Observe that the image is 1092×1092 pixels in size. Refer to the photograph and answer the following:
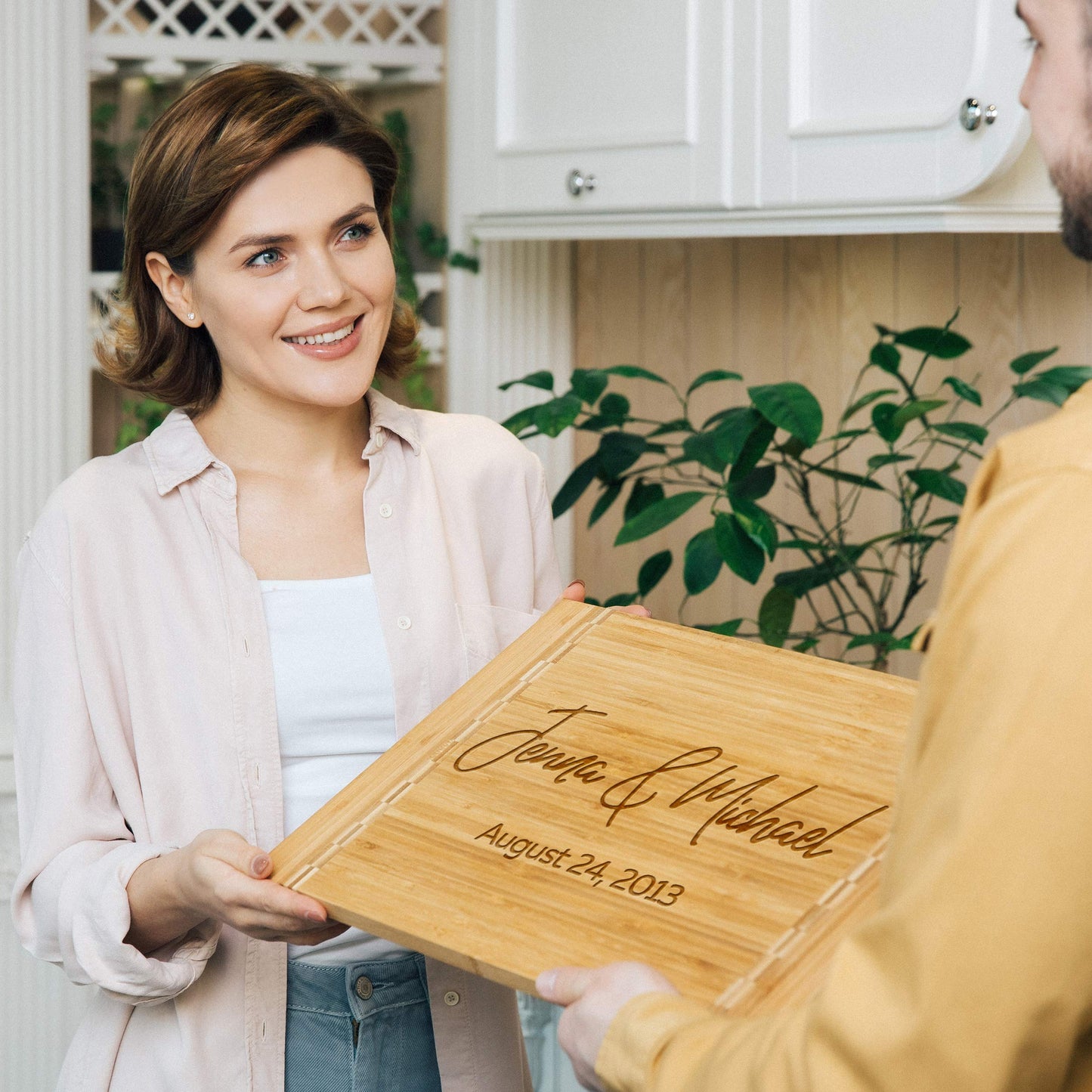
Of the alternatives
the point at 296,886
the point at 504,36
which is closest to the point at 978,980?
the point at 296,886

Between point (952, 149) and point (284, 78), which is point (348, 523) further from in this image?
point (952, 149)

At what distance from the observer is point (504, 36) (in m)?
2.18

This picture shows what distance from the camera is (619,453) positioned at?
1.90 metres

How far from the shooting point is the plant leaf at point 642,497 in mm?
1888

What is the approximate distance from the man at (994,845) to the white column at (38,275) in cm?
173

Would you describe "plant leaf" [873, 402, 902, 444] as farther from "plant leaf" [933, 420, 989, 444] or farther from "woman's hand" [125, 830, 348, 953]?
"woman's hand" [125, 830, 348, 953]

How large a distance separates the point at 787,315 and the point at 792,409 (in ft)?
2.04

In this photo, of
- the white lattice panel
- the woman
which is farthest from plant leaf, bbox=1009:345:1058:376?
the white lattice panel

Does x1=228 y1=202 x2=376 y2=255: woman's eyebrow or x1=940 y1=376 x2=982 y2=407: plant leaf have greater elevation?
x1=228 y1=202 x2=376 y2=255: woman's eyebrow

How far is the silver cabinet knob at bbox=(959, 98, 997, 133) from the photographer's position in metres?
1.47

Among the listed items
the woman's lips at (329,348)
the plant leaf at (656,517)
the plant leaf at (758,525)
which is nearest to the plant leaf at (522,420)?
the plant leaf at (656,517)

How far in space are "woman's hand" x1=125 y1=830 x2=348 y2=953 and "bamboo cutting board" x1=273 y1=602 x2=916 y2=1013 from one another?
2cm

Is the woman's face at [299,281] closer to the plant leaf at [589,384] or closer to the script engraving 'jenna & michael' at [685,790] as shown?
the script engraving 'jenna & michael' at [685,790]

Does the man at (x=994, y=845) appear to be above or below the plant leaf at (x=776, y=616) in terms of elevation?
above
